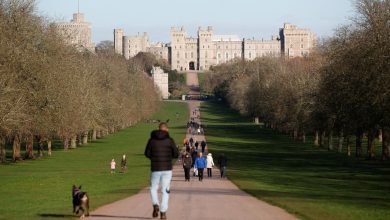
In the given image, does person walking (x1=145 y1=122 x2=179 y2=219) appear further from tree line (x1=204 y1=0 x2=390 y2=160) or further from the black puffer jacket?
tree line (x1=204 y1=0 x2=390 y2=160)

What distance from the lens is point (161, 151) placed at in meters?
15.7

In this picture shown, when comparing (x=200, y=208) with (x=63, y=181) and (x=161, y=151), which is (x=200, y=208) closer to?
(x=161, y=151)

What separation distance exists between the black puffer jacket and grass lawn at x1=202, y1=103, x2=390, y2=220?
4.01 m

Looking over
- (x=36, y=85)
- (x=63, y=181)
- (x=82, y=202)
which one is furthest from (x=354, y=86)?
(x=82, y=202)

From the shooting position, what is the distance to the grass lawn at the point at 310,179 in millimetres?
21516

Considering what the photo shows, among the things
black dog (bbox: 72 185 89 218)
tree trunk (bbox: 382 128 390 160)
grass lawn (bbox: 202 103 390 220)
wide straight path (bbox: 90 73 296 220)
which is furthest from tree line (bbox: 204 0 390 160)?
black dog (bbox: 72 185 89 218)

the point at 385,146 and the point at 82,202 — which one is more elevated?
the point at 82,202

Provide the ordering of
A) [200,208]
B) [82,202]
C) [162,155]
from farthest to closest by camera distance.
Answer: [200,208] → [82,202] → [162,155]

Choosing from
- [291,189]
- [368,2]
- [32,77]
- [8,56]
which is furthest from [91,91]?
[291,189]

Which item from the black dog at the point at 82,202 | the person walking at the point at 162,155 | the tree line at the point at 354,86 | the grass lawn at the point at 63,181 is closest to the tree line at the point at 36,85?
the grass lawn at the point at 63,181

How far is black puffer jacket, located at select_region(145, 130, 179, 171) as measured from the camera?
1572 cm

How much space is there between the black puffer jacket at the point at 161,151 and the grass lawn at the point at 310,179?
4.01 metres

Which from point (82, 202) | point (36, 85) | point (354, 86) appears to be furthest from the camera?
point (36, 85)

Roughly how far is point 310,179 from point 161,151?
23.4 m
